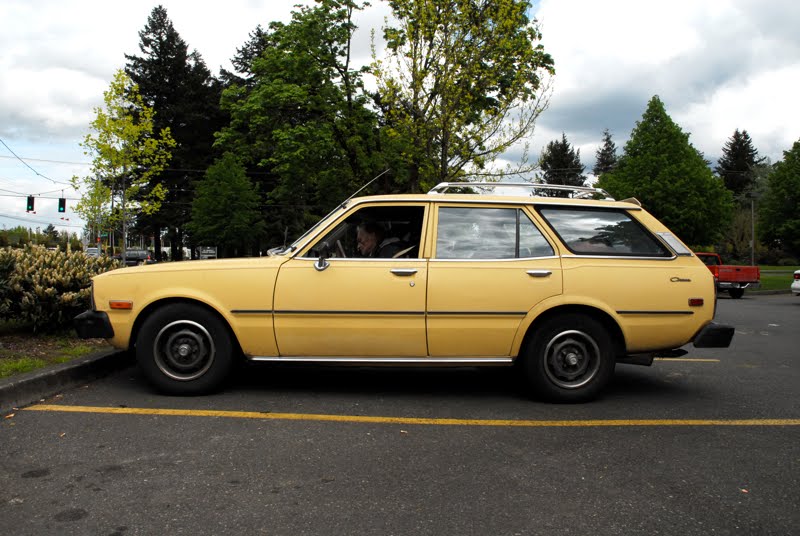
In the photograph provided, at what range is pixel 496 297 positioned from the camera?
4.76 metres

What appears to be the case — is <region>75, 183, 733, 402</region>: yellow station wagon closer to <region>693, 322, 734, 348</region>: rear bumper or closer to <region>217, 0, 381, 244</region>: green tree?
<region>693, 322, 734, 348</region>: rear bumper

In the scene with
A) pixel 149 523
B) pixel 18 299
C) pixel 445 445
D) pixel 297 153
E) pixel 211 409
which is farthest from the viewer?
pixel 297 153

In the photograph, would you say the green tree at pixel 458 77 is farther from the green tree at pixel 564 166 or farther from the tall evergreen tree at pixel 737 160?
the tall evergreen tree at pixel 737 160

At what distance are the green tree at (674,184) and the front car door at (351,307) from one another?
36.7 meters

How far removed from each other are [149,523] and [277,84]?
21.5m

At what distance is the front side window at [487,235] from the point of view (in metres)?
4.94

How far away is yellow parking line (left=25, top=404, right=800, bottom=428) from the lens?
4.36 metres

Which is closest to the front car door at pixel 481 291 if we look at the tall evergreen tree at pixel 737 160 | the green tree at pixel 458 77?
the green tree at pixel 458 77

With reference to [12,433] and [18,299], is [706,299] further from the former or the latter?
[18,299]

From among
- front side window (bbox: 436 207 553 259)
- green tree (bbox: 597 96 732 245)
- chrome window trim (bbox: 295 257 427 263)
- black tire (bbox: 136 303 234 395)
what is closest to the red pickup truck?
green tree (bbox: 597 96 732 245)

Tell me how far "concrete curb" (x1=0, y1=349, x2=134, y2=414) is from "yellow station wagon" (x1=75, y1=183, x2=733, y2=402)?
0.50 m

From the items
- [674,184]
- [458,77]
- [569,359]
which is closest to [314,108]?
[458,77]

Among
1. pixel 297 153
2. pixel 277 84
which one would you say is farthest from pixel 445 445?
pixel 277 84

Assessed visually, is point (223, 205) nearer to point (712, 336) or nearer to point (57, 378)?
point (57, 378)
